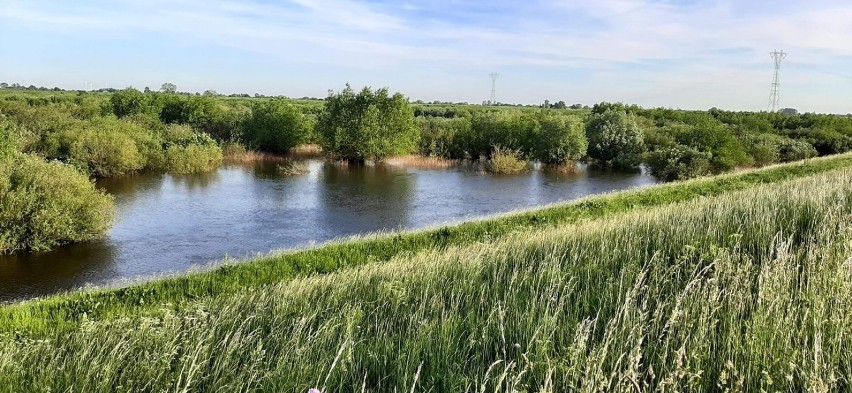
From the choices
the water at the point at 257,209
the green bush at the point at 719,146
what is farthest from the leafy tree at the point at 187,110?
the green bush at the point at 719,146

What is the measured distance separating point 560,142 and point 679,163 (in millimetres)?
7640

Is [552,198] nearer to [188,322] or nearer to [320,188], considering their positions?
[320,188]

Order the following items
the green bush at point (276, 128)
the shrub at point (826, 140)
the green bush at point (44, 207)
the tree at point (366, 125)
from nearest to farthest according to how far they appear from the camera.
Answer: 1. the green bush at point (44, 207)
2. the tree at point (366, 125)
3. the green bush at point (276, 128)
4. the shrub at point (826, 140)

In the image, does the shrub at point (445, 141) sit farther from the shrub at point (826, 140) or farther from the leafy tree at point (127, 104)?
the shrub at point (826, 140)

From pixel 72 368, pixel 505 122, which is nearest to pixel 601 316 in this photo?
pixel 72 368

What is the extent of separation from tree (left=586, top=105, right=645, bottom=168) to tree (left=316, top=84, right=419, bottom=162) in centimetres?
1335

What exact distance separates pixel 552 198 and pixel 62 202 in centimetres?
1967

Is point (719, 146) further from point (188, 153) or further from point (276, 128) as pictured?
point (188, 153)

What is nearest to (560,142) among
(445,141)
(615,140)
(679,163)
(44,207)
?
(615,140)

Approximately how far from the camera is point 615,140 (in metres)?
42.0

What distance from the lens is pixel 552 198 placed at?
27719 mm

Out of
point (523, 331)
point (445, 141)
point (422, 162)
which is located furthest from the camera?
A: point (445, 141)

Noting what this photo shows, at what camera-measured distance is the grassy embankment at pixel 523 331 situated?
3652mm

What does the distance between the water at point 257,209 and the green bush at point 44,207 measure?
0.42m
